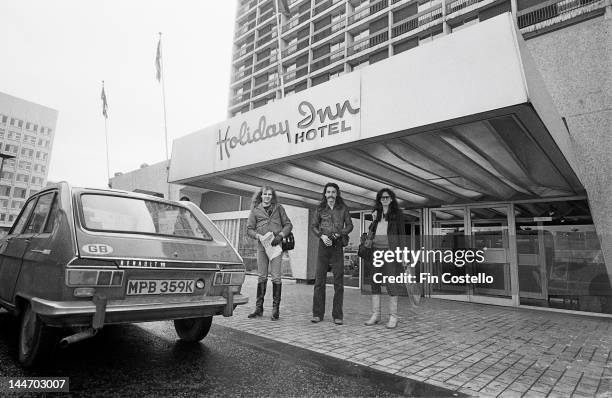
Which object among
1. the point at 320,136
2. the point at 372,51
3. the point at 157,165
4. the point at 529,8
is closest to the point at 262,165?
the point at 320,136

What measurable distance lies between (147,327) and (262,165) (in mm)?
3339

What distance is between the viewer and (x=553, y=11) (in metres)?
28.8

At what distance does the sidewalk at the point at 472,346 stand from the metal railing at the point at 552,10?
3165cm

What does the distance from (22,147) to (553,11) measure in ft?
369

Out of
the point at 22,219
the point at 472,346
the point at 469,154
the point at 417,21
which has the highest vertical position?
the point at 417,21

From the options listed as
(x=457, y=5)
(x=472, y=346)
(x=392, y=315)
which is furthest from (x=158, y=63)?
(x=457, y=5)

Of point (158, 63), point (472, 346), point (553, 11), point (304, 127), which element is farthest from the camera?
point (553, 11)

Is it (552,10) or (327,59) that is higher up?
(327,59)

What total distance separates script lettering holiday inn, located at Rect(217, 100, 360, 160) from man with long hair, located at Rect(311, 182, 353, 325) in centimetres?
97

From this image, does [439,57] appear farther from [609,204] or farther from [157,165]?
[157,165]

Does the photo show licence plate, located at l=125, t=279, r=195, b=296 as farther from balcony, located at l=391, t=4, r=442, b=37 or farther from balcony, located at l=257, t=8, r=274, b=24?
balcony, located at l=257, t=8, r=274, b=24

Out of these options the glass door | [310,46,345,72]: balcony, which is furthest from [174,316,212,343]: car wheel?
[310,46,345,72]: balcony

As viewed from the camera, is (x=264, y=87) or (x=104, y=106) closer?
(x=104, y=106)

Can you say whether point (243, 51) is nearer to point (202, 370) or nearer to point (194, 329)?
point (194, 329)
